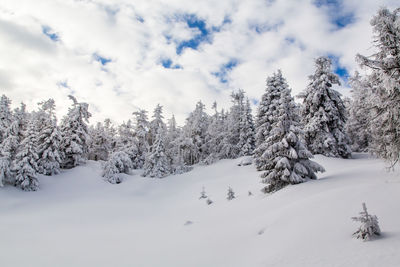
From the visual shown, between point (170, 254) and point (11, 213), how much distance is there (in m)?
17.8

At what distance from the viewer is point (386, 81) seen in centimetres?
883

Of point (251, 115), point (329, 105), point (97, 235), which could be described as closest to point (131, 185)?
point (97, 235)

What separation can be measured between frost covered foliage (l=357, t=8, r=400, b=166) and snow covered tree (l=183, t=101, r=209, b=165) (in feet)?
132

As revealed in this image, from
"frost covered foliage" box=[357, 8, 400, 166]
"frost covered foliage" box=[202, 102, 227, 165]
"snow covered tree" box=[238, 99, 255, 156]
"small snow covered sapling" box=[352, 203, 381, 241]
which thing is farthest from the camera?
"frost covered foliage" box=[202, 102, 227, 165]

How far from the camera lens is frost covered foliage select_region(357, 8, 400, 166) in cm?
912

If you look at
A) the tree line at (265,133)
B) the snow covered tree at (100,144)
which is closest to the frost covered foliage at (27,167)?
the tree line at (265,133)

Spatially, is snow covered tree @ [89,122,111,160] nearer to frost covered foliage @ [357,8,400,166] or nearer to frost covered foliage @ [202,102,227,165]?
frost covered foliage @ [202,102,227,165]

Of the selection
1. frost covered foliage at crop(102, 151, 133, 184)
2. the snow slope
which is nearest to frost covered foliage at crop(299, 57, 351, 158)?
the snow slope

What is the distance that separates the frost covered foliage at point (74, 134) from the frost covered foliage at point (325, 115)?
3084cm

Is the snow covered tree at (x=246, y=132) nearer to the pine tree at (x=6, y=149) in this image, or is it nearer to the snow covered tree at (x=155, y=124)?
the snow covered tree at (x=155, y=124)

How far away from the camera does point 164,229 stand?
573 inches

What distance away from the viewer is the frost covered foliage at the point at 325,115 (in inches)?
1005

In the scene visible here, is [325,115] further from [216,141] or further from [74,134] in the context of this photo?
[74,134]

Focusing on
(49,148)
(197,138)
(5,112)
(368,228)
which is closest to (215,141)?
(197,138)
